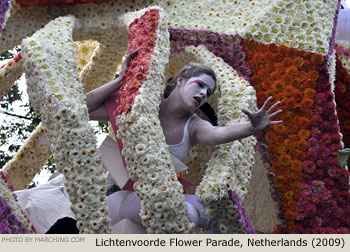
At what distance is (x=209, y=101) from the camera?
19.4ft

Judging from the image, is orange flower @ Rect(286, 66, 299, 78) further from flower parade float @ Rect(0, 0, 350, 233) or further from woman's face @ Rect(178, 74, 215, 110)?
woman's face @ Rect(178, 74, 215, 110)

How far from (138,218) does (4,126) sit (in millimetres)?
6620

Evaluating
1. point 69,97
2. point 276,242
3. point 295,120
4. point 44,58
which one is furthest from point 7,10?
point 276,242

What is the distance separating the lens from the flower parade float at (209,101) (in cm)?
414

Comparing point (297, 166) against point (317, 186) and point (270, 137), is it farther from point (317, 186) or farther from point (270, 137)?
point (270, 137)

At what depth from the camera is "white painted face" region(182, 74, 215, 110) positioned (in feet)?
15.3

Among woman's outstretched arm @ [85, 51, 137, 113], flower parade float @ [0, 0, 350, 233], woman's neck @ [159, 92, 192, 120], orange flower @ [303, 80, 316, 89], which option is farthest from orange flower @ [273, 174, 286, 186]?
woman's outstretched arm @ [85, 51, 137, 113]

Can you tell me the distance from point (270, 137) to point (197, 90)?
121cm

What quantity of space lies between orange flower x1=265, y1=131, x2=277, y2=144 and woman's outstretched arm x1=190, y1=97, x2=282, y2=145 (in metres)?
1.08

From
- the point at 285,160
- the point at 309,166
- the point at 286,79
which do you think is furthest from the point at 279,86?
the point at 309,166

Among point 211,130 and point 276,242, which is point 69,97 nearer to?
point 211,130

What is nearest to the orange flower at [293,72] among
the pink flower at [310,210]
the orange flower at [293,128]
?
the orange flower at [293,128]

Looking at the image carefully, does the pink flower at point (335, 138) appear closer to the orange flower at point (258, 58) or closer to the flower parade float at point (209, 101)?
the flower parade float at point (209, 101)

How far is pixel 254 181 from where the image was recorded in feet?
21.0
